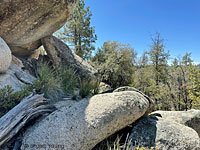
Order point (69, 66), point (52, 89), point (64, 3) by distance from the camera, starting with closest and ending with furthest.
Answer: point (52, 89) → point (64, 3) → point (69, 66)

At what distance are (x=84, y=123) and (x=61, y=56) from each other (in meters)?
4.20

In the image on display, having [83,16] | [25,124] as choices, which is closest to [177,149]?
[25,124]

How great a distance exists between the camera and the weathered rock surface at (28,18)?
4184mm

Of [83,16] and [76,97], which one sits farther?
[83,16]

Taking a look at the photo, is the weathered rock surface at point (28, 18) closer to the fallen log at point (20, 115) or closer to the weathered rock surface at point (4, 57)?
the weathered rock surface at point (4, 57)

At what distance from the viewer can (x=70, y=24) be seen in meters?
12.3

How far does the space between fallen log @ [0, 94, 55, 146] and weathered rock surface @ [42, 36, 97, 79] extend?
3104 millimetres

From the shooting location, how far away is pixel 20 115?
2180 millimetres

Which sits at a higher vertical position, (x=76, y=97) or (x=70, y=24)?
(x=70, y=24)

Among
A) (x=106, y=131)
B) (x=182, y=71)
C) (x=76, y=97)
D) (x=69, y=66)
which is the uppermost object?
(x=182, y=71)

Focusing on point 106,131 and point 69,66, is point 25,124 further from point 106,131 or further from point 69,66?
point 69,66

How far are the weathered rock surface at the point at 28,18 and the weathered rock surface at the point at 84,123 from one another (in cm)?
384

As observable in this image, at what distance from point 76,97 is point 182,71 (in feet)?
31.5

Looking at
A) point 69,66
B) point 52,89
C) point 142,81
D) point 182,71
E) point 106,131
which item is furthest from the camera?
point 142,81
